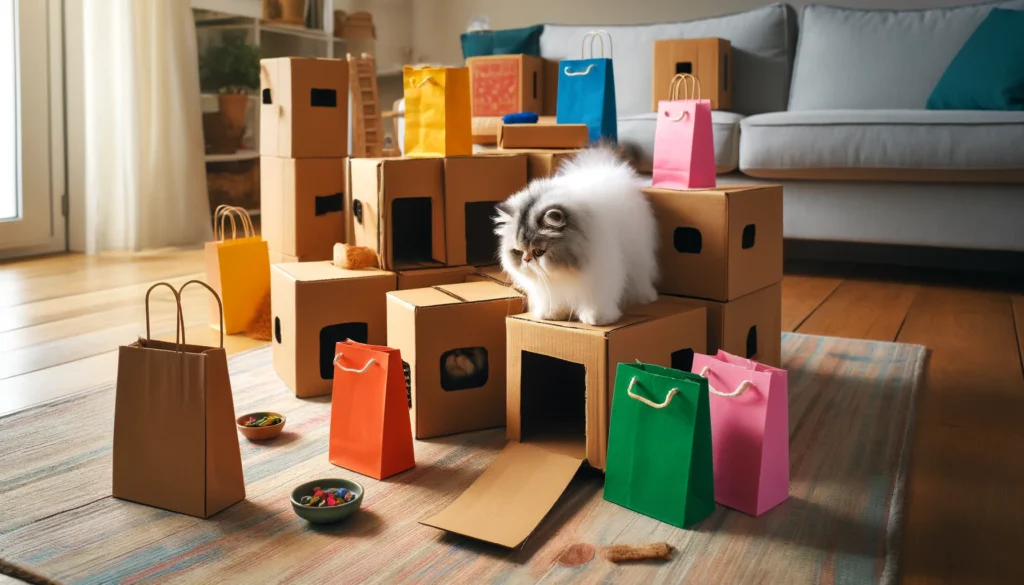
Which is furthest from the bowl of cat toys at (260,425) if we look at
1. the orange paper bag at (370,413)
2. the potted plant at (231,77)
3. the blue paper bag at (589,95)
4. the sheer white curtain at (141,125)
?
the potted plant at (231,77)

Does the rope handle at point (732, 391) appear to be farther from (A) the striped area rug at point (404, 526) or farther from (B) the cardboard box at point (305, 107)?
(B) the cardboard box at point (305, 107)

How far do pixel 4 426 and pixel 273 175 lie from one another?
1.01 meters

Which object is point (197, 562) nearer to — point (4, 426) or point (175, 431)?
point (175, 431)

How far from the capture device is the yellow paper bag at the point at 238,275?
233cm

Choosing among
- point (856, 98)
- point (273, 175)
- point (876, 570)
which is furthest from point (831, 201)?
point (876, 570)

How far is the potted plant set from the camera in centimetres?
404

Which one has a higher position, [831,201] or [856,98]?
[856,98]

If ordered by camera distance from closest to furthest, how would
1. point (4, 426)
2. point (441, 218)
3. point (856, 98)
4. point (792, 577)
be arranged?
point (792, 577) < point (4, 426) < point (441, 218) < point (856, 98)

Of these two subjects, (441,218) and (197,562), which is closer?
(197,562)

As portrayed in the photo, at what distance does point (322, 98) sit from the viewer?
237 cm

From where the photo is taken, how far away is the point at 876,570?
1.14 metres

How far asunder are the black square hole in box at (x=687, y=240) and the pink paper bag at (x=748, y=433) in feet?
1.52

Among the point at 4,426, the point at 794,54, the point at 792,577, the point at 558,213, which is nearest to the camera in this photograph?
the point at 792,577

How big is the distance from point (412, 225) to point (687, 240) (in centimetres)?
77
